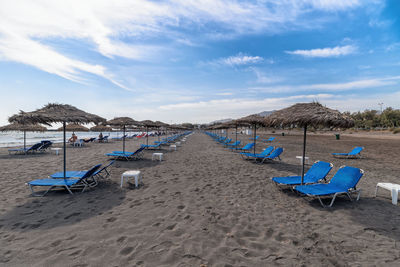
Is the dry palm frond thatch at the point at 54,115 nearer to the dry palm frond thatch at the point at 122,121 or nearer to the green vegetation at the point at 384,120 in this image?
the dry palm frond thatch at the point at 122,121

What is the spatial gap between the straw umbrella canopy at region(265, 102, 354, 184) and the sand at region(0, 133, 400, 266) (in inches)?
59.8

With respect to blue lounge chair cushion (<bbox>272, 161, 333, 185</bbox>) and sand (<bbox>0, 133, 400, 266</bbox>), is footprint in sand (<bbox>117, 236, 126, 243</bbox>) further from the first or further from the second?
blue lounge chair cushion (<bbox>272, 161, 333, 185</bbox>)

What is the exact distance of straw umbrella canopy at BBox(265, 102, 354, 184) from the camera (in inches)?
173

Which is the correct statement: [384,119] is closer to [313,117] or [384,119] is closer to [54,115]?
[313,117]

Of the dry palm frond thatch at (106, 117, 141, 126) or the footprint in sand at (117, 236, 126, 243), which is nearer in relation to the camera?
the footprint in sand at (117, 236, 126, 243)

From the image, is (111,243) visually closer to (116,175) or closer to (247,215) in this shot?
(247,215)

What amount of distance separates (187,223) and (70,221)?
76.0 inches

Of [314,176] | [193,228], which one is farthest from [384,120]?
[193,228]

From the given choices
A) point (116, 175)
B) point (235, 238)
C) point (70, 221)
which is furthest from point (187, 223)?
point (116, 175)

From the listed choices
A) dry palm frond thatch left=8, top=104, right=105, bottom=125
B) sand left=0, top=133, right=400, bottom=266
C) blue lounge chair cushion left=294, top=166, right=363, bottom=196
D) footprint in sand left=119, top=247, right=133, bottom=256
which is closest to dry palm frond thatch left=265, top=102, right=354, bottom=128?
blue lounge chair cushion left=294, top=166, right=363, bottom=196

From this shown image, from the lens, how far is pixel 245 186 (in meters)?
5.18

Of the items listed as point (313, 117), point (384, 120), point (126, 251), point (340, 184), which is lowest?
point (126, 251)

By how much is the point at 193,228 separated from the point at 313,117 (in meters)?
3.54

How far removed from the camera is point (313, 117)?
444 cm
